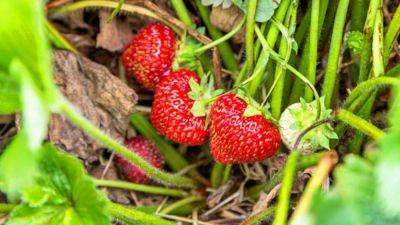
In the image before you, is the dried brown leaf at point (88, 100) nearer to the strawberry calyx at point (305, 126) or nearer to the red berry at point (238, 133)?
the red berry at point (238, 133)

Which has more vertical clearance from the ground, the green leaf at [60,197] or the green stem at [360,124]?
the green stem at [360,124]

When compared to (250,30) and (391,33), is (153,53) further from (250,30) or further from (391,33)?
(391,33)

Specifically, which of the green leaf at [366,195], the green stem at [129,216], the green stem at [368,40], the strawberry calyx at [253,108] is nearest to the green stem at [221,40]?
the strawberry calyx at [253,108]

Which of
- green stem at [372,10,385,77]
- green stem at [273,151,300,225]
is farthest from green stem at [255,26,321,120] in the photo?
green stem at [273,151,300,225]

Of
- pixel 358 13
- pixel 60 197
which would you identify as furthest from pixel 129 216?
pixel 358 13

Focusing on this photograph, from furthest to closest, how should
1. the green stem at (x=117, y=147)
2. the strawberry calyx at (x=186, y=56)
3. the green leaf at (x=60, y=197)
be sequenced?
the strawberry calyx at (x=186, y=56)
the green leaf at (x=60, y=197)
the green stem at (x=117, y=147)

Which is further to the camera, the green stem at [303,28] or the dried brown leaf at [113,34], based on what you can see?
the dried brown leaf at [113,34]

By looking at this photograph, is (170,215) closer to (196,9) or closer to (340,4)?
(196,9)

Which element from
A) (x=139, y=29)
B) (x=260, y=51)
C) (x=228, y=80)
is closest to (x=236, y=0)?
(x=260, y=51)
